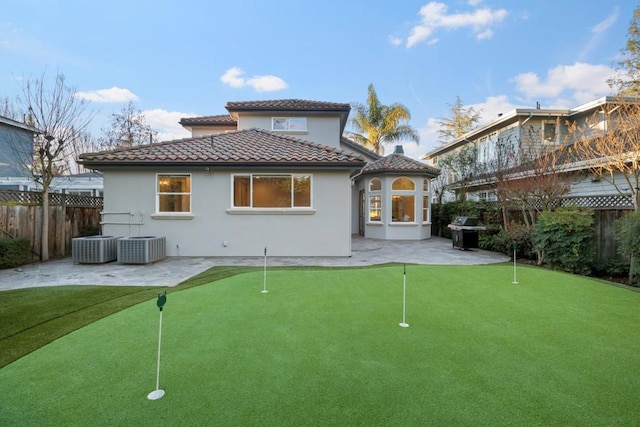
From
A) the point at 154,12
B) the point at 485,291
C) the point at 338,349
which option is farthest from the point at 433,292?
the point at 154,12

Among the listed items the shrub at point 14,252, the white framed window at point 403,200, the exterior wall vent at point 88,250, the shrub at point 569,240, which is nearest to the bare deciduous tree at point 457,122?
the white framed window at point 403,200

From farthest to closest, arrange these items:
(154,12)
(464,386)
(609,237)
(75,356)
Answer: (154,12)
(609,237)
(75,356)
(464,386)

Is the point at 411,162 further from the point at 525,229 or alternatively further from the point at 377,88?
the point at 377,88

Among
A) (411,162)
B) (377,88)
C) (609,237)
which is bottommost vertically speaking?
(609,237)

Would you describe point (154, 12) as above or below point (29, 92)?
above

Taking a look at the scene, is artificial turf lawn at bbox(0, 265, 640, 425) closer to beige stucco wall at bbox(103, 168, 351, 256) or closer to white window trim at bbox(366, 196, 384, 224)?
beige stucco wall at bbox(103, 168, 351, 256)

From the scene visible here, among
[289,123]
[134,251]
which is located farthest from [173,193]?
[289,123]

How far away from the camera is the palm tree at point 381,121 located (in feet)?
93.5

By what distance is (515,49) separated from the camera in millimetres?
18766

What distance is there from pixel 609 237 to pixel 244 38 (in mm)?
20457

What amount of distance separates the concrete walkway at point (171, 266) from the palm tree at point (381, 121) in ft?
60.2

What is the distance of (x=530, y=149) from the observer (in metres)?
14.4

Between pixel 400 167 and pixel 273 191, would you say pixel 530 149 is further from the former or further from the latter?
pixel 273 191

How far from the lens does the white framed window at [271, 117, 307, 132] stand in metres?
16.9
